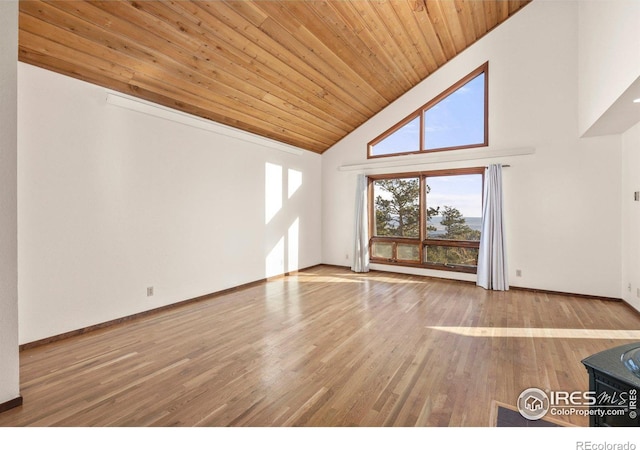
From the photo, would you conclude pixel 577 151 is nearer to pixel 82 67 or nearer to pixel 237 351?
pixel 237 351

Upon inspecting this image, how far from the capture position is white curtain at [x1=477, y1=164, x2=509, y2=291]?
198 inches

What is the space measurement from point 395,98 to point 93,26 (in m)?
5.01

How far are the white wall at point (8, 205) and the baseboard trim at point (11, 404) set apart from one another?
0.02 m

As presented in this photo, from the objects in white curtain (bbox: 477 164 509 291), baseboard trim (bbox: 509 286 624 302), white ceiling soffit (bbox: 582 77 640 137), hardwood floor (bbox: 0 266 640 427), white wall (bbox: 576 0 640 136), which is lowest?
hardwood floor (bbox: 0 266 640 427)

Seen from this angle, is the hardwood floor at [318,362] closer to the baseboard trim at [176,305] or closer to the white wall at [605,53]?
the baseboard trim at [176,305]

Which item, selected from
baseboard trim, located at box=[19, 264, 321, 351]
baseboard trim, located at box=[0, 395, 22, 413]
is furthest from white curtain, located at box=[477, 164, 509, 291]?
baseboard trim, located at box=[0, 395, 22, 413]

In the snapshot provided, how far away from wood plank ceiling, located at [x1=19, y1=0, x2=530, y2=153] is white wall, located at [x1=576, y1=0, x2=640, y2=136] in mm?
1316

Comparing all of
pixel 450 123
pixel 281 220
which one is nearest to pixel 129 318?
pixel 281 220

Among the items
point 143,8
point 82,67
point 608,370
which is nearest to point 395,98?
point 143,8

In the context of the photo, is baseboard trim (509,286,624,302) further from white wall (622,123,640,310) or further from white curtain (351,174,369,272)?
white curtain (351,174,369,272)

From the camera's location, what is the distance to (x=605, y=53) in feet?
11.0

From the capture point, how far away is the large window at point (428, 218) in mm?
5566

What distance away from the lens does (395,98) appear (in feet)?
20.2

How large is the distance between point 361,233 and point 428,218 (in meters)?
1.39
